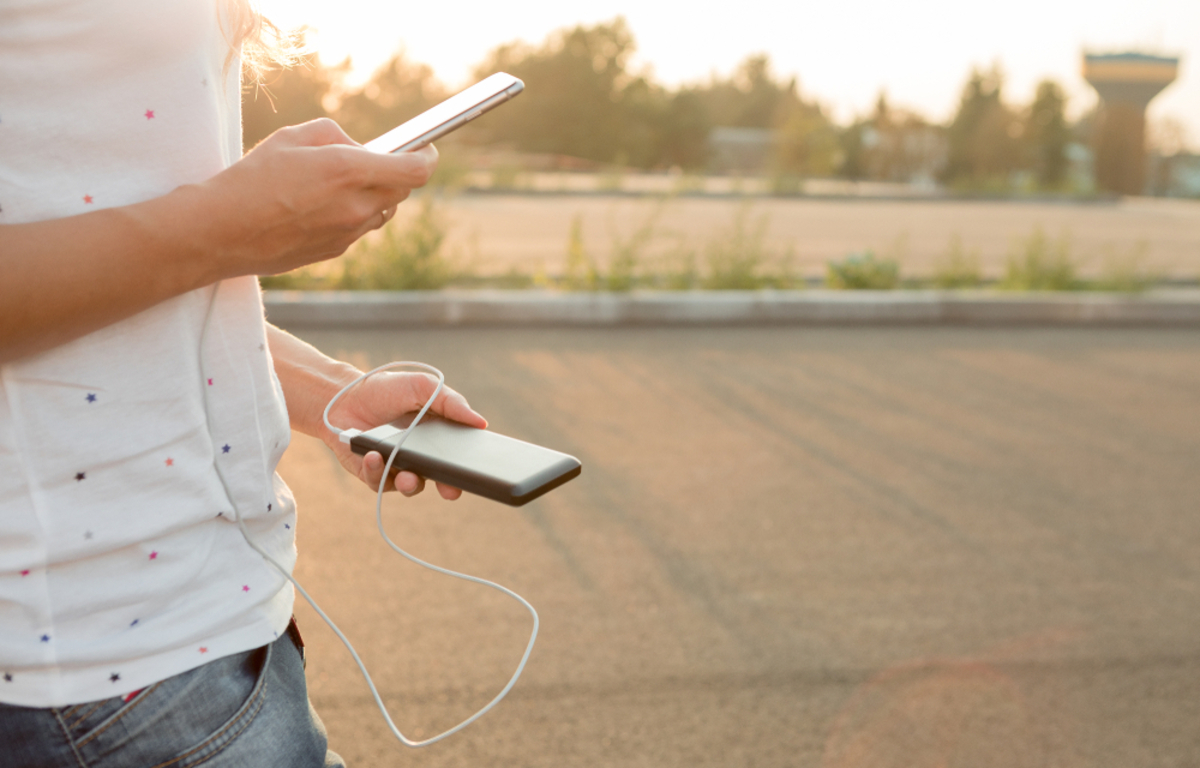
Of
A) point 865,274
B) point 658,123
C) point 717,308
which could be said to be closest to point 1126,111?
point 658,123

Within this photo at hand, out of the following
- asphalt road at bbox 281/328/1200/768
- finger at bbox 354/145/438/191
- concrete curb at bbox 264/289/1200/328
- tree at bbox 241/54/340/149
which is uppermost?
tree at bbox 241/54/340/149

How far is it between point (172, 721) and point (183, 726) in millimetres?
11

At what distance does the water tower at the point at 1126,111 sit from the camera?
35.7 m

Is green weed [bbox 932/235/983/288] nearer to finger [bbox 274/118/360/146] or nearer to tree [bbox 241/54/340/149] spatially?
tree [bbox 241/54/340/149]

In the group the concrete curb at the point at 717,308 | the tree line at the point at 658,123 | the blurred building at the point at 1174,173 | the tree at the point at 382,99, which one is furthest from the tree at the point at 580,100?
the concrete curb at the point at 717,308

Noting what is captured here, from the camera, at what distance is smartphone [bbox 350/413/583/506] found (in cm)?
106

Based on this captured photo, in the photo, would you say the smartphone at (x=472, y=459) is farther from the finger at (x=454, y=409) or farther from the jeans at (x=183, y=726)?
the jeans at (x=183, y=726)

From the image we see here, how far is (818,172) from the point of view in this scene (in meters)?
36.3

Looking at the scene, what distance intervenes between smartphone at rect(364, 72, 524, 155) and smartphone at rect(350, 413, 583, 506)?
0.34 meters

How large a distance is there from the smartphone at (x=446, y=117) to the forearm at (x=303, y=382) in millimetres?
311

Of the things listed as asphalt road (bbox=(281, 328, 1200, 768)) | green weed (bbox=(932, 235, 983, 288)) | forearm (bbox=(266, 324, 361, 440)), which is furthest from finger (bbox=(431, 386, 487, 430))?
green weed (bbox=(932, 235, 983, 288))

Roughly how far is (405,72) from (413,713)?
33.5ft

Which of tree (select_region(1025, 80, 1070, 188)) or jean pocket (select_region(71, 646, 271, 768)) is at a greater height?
tree (select_region(1025, 80, 1070, 188))

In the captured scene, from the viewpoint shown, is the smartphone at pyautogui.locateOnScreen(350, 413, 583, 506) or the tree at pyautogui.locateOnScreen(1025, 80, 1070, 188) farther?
the tree at pyautogui.locateOnScreen(1025, 80, 1070, 188)
